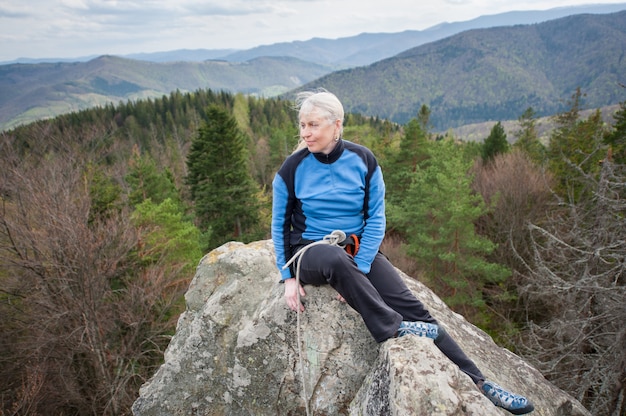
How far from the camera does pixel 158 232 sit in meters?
13.0

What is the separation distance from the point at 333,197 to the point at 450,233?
11105 millimetres

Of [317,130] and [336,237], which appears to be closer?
[317,130]

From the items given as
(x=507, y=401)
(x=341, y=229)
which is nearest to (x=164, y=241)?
(x=341, y=229)

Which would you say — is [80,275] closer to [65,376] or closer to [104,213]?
[65,376]

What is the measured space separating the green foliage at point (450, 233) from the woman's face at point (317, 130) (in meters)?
9.88

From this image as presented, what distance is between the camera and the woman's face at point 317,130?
3.15 m


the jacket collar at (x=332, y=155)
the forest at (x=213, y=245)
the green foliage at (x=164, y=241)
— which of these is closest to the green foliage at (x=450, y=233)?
the forest at (x=213, y=245)

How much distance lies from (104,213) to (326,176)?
13.3 meters

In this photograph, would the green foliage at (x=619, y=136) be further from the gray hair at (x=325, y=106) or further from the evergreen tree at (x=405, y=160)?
the gray hair at (x=325, y=106)

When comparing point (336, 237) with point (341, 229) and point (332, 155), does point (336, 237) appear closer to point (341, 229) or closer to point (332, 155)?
point (341, 229)

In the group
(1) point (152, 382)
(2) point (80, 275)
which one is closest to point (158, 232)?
(2) point (80, 275)

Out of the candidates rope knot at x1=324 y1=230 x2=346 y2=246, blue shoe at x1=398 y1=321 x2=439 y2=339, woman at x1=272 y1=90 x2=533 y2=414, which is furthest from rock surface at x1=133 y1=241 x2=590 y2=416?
rope knot at x1=324 y1=230 x2=346 y2=246

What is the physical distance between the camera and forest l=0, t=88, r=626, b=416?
21.2 feet

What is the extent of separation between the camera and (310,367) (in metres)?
3.40
